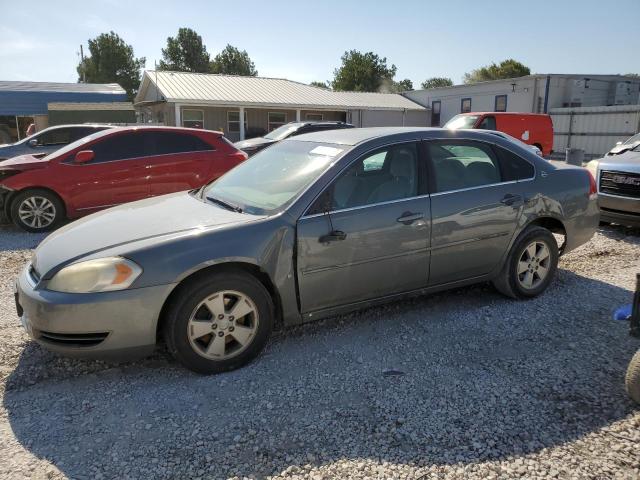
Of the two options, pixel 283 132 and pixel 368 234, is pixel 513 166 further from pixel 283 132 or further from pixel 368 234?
pixel 283 132

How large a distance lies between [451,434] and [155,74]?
88.5ft

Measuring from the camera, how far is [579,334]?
3852mm

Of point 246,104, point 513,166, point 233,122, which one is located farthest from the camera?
point 233,122

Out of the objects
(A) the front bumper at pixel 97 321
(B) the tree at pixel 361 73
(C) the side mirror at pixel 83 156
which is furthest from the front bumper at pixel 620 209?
(B) the tree at pixel 361 73

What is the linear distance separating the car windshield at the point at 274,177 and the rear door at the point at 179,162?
3.72 m

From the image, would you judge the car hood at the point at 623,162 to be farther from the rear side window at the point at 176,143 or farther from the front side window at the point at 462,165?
the rear side window at the point at 176,143

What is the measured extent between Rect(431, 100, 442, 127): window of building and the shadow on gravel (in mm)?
29919

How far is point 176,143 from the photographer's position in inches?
317

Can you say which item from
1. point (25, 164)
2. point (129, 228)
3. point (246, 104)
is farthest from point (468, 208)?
point (246, 104)

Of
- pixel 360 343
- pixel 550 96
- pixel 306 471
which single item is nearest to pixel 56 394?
pixel 306 471

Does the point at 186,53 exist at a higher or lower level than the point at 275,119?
higher

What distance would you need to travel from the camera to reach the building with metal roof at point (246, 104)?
79.8ft

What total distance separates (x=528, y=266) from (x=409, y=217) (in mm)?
1478

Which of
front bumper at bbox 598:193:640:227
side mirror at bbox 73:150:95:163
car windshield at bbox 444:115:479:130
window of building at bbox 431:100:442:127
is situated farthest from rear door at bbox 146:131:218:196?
window of building at bbox 431:100:442:127
